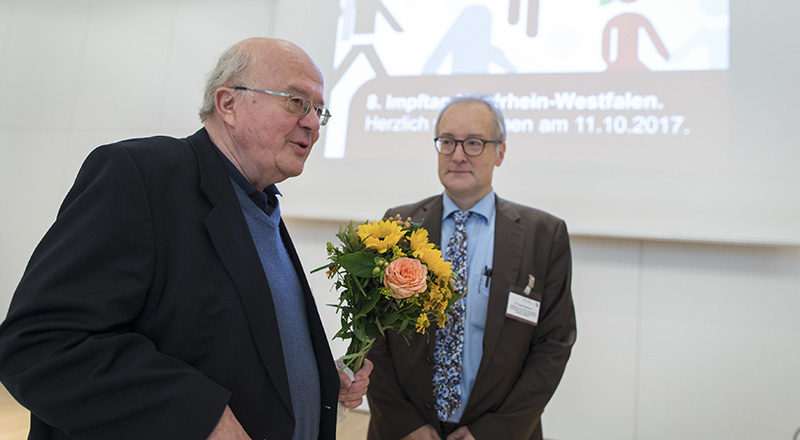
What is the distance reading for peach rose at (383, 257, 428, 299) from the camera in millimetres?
1325

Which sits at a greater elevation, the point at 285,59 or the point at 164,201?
the point at 285,59

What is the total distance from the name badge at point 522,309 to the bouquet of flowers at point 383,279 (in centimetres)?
54

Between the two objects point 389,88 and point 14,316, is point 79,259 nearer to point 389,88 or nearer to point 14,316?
point 14,316

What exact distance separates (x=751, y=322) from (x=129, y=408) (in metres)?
3.69

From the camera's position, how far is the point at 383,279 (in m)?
1.36

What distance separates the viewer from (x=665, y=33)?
11.0 ft

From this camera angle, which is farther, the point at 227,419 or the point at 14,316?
the point at 227,419

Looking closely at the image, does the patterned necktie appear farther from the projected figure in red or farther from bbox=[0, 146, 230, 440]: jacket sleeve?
the projected figure in red

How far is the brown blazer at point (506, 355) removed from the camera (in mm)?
1897

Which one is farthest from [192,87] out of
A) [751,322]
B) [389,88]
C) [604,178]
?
[751,322]

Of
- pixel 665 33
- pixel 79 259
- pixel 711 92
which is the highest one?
pixel 665 33

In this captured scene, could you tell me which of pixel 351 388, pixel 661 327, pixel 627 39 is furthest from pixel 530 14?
pixel 351 388

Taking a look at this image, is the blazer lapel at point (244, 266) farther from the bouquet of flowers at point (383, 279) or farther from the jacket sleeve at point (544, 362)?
the jacket sleeve at point (544, 362)

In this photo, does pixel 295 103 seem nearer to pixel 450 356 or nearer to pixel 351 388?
pixel 351 388
